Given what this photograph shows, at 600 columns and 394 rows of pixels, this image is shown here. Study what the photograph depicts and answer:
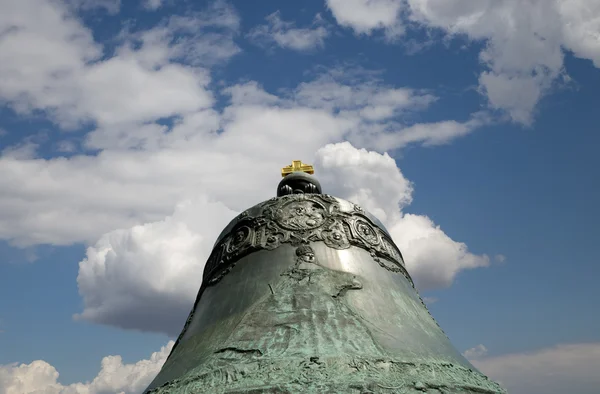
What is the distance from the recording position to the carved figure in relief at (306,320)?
4031 mm

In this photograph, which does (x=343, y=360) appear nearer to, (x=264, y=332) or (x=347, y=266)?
(x=264, y=332)

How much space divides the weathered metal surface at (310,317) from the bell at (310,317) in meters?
0.01

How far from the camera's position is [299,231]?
18.1 ft

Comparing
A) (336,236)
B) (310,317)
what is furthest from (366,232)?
(310,317)

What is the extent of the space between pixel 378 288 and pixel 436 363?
1140mm

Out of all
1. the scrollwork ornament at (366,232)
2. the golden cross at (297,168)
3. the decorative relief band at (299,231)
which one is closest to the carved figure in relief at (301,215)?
the decorative relief band at (299,231)

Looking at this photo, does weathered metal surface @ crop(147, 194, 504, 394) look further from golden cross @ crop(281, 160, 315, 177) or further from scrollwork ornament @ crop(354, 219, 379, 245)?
golden cross @ crop(281, 160, 315, 177)

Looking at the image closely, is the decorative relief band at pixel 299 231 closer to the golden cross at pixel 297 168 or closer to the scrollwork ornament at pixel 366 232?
the scrollwork ornament at pixel 366 232

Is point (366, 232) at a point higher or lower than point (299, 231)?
higher

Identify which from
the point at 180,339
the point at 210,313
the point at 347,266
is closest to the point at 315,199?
the point at 347,266

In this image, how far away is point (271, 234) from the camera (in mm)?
5566

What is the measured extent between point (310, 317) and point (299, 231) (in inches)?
51.6

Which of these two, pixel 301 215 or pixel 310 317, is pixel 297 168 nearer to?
pixel 301 215

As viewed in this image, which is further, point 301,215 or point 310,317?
point 301,215
